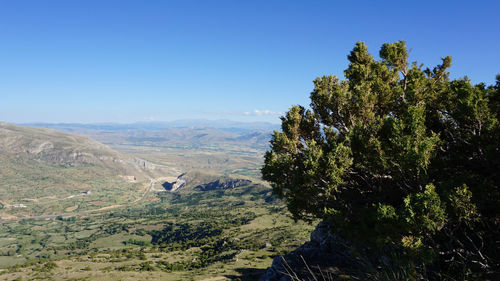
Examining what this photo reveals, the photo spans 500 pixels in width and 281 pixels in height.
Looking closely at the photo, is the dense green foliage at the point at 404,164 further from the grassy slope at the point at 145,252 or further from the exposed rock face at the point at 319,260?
the grassy slope at the point at 145,252

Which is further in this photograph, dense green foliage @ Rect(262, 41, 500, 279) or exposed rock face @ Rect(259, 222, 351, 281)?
exposed rock face @ Rect(259, 222, 351, 281)

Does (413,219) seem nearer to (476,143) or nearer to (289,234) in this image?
(476,143)

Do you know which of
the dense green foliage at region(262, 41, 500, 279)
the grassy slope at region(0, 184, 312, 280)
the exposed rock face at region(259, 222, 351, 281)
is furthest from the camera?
the grassy slope at region(0, 184, 312, 280)

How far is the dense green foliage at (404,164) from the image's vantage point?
1266cm

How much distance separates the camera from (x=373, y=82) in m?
18.9

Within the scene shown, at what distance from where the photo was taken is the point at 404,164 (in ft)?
45.2

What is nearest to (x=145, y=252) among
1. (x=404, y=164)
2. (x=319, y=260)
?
(x=319, y=260)

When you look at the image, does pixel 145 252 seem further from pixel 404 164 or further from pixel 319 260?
pixel 404 164

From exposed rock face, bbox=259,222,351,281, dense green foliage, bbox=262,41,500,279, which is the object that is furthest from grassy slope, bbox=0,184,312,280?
dense green foliage, bbox=262,41,500,279

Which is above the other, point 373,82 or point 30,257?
point 373,82

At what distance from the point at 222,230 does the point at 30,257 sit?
364 feet

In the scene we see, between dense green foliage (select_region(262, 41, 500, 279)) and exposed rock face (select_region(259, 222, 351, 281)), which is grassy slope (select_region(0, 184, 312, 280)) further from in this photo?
dense green foliage (select_region(262, 41, 500, 279))

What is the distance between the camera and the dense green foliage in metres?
12.7

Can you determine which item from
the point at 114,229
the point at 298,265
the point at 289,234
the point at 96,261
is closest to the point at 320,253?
the point at 298,265
